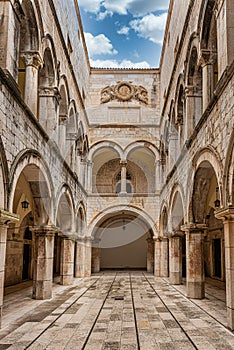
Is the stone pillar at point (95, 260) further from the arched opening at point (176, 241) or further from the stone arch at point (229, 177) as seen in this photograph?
Answer: the stone arch at point (229, 177)

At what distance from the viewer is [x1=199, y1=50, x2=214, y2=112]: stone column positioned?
30.8ft

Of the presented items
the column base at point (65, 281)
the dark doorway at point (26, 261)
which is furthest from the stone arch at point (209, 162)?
the dark doorway at point (26, 261)

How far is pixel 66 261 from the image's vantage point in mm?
14711

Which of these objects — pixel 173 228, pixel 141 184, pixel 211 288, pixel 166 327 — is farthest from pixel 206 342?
pixel 141 184

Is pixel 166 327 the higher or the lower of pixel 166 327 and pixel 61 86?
the lower

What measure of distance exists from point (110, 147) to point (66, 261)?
768 centimetres

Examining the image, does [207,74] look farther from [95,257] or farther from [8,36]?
[95,257]

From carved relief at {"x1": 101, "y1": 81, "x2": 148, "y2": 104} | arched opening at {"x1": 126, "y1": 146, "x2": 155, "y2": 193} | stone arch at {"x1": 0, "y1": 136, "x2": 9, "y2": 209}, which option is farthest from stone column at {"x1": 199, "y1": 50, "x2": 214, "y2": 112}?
arched opening at {"x1": 126, "y1": 146, "x2": 155, "y2": 193}

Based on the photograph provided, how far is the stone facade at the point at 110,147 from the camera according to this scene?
747 cm

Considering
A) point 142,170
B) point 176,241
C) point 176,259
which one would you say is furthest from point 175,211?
point 142,170

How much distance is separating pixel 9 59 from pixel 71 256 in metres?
9.32

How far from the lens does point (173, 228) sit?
15203 millimetres

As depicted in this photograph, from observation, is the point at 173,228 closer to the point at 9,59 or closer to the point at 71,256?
the point at 71,256

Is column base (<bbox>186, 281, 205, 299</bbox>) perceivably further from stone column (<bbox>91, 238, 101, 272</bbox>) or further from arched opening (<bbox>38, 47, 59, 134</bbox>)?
stone column (<bbox>91, 238, 101, 272</bbox>)
